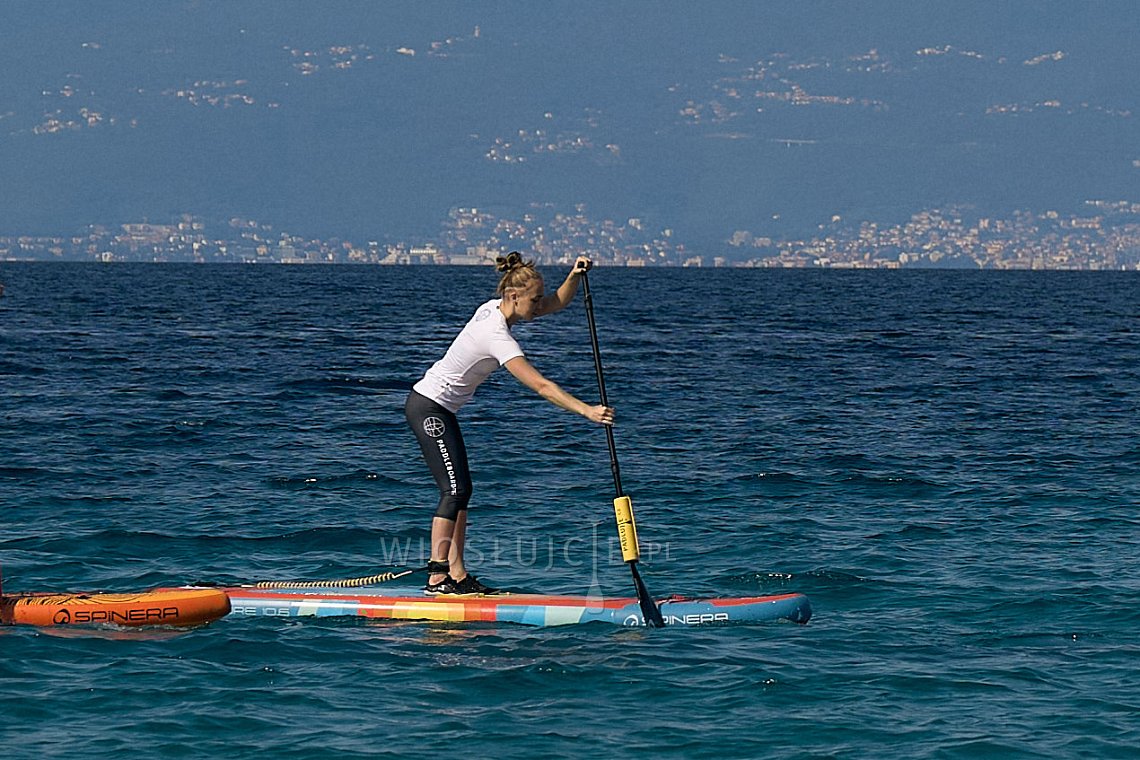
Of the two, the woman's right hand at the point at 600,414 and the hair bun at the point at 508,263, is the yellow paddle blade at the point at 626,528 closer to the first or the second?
the woman's right hand at the point at 600,414

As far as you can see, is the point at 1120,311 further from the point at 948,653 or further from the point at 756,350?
the point at 948,653

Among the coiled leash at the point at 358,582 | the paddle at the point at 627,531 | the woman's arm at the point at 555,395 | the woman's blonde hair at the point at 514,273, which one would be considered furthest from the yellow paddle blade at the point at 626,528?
the woman's blonde hair at the point at 514,273

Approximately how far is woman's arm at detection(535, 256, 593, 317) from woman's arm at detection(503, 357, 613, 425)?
0.50 metres

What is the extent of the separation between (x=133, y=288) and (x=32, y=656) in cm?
10286

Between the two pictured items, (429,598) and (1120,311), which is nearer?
(429,598)

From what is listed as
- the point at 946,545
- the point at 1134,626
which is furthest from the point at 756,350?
the point at 1134,626

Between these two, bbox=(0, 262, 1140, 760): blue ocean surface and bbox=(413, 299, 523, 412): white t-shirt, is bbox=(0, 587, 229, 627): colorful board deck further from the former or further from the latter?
bbox=(413, 299, 523, 412): white t-shirt

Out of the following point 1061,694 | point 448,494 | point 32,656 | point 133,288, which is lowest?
point 1061,694

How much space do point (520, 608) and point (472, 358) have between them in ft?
7.08

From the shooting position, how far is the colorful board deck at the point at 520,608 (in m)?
12.5

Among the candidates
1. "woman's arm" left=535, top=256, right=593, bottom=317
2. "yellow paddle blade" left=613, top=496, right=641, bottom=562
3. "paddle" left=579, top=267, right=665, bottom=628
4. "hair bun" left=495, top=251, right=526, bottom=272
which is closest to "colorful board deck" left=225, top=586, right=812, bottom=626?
"paddle" left=579, top=267, right=665, bottom=628

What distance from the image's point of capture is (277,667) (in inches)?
438

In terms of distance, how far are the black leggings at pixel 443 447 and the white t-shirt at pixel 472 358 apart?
10 cm

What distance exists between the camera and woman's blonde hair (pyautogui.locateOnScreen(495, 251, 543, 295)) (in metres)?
11.8
